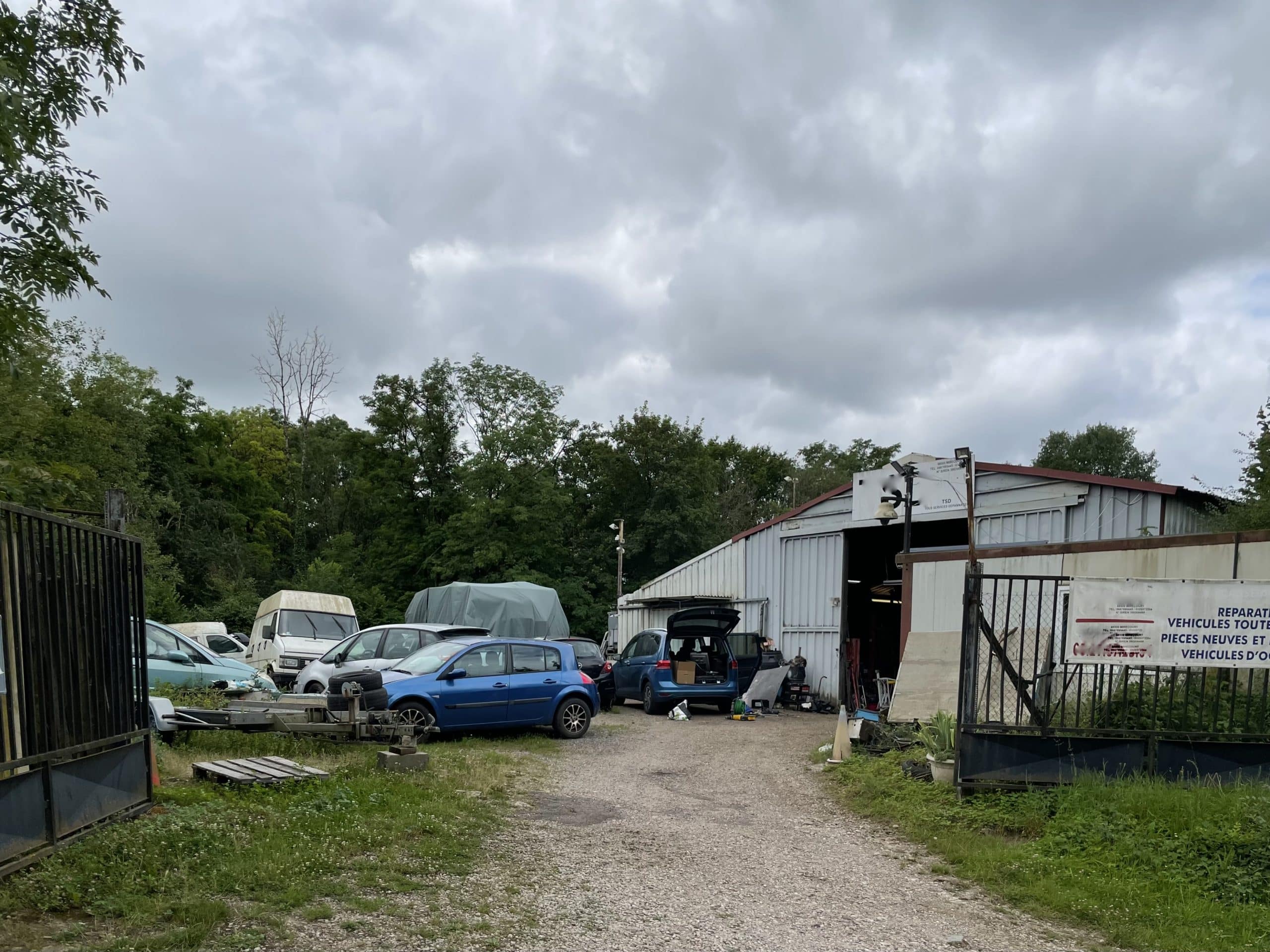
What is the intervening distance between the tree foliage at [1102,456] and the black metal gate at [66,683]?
55.2 m

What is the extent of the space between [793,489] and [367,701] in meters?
51.8

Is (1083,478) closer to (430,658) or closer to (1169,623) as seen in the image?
(1169,623)

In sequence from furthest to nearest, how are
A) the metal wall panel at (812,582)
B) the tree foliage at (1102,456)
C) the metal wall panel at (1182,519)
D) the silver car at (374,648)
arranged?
the tree foliage at (1102,456) < the metal wall panel at (812,582) < the metal wall panel at (1182,519) < the silver car at (374,648)

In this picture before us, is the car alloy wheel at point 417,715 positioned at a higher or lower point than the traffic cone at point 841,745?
higher

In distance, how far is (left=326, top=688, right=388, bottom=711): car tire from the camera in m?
11.8

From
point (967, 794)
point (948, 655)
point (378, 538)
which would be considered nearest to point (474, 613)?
point (948, 655)

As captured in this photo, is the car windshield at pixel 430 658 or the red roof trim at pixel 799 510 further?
the red roof trim at pixel 799 510

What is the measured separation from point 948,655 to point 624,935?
350 inches

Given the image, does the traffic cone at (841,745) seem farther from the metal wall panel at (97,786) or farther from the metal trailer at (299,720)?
the metal wall panel at (97,786)

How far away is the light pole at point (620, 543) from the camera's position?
3969cm

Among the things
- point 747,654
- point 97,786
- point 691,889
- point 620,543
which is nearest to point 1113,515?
point 747,654

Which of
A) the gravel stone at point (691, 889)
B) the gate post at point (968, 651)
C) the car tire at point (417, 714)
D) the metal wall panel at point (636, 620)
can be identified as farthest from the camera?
the metal wall panel at point (636, 620)

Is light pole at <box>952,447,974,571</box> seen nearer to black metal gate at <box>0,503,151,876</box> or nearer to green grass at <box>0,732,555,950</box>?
green grass at <box>0,732,555,950</box>


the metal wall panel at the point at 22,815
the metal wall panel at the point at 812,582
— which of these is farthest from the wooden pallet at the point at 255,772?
the metal wall panel at the point at 812,582
